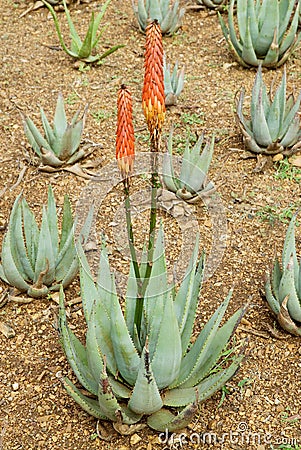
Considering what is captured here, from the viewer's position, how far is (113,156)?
A: 4.41 meters

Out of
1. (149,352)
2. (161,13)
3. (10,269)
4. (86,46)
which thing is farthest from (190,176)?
(161,13)

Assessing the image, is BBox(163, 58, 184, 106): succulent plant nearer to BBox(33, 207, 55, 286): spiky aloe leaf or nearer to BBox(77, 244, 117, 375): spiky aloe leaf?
BBox(33, 207, 55, 286): spiky aloe leaf

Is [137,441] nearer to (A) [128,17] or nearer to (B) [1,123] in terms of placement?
(B) [1,123]

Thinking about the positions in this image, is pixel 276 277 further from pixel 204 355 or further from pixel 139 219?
pixel 139 219

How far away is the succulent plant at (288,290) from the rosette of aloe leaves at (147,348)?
504 mm

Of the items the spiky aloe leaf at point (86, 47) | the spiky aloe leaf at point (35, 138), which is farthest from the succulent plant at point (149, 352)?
the spiky aloe leaf at point (86, 47)

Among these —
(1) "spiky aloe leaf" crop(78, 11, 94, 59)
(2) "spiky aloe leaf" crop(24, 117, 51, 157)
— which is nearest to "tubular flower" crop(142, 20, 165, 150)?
(2) "spiky aloe leaf" crop(24, 117, 51, 157)

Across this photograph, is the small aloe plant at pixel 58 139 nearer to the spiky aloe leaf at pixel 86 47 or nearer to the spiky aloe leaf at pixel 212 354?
the spiky aloe leaf at pixel 86 47

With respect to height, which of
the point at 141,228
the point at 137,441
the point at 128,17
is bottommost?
the point at 137,441

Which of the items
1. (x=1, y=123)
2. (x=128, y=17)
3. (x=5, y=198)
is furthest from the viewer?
(x=128, y=17)

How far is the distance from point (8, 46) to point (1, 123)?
1.21 metres

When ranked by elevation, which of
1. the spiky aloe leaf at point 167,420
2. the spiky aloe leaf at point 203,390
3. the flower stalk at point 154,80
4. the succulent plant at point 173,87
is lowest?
the spiky aloe leaf at point 167,420

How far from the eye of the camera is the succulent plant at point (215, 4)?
235 inches

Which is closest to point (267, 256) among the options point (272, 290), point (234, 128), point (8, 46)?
point (272, 290)
